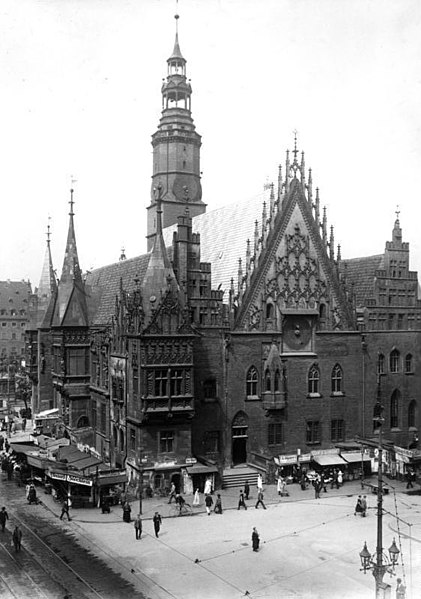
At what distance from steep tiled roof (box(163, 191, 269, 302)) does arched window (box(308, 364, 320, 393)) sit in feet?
28.3

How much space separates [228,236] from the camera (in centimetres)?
5350

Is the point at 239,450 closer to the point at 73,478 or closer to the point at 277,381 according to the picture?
the point at 277,381

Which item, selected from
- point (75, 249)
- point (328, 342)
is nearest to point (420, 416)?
point (328, 342)

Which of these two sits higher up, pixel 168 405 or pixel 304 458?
pixel 168 405

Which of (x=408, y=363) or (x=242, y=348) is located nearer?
(x=242, y=348)

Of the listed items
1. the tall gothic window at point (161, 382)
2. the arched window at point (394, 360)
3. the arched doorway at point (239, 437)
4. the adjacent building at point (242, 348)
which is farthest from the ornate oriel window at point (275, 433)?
the arched window at point (394, 360)

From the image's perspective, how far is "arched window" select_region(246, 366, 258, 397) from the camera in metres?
47.2

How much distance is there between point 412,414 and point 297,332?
513 inches

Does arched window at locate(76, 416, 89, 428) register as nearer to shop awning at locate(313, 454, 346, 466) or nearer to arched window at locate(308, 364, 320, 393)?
arched window at locate(308, 364, 320, 393)

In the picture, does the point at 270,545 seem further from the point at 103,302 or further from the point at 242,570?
the point at 103,302

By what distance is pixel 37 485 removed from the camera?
1770 inches

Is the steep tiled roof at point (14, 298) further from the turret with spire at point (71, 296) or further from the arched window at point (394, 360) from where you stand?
the arched window at point (394, 360)

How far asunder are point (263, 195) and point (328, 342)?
1282 cm

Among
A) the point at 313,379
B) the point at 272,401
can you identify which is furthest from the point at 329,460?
the point at 313,379
